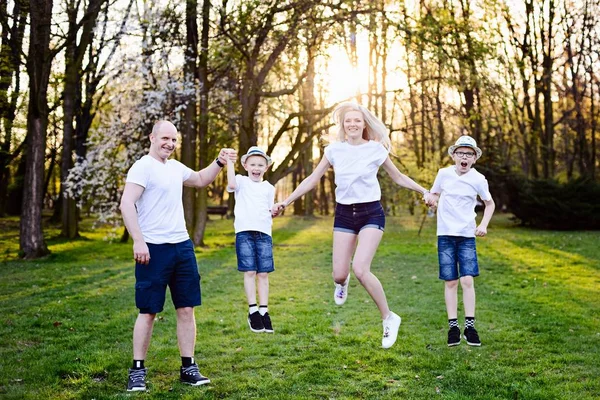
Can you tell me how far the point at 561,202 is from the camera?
26.7 metres

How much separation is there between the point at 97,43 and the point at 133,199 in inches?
853

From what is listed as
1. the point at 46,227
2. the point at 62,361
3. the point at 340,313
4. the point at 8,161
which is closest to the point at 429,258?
the point at 340,313

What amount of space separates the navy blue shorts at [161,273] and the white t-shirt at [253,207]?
760 mm

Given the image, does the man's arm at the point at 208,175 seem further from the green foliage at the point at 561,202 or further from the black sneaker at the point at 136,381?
the green foliage at the point at 561,202

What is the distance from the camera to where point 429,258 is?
59.2 feet

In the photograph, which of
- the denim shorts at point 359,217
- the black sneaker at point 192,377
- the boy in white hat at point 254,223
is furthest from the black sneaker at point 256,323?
the denim shorts at point 359,217

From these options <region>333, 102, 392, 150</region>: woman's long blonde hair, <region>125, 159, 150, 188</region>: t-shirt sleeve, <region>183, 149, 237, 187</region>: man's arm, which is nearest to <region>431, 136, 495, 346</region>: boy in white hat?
<region>333, 102, 392, 150</region>: woman's long blonde hair

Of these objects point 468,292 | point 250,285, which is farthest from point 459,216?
point 250,285

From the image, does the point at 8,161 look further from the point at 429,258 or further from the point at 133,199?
the point at 133,199

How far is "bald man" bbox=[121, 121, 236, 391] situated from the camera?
5504mm

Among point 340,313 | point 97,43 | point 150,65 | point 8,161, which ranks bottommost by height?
point 340,313

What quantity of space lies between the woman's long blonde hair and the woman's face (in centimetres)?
7

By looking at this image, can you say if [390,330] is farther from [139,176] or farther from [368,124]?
[139,176]

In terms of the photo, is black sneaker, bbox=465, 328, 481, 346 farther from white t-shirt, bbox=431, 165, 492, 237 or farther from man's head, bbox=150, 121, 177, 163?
man's head, bbox=150, 121, 177, 163
